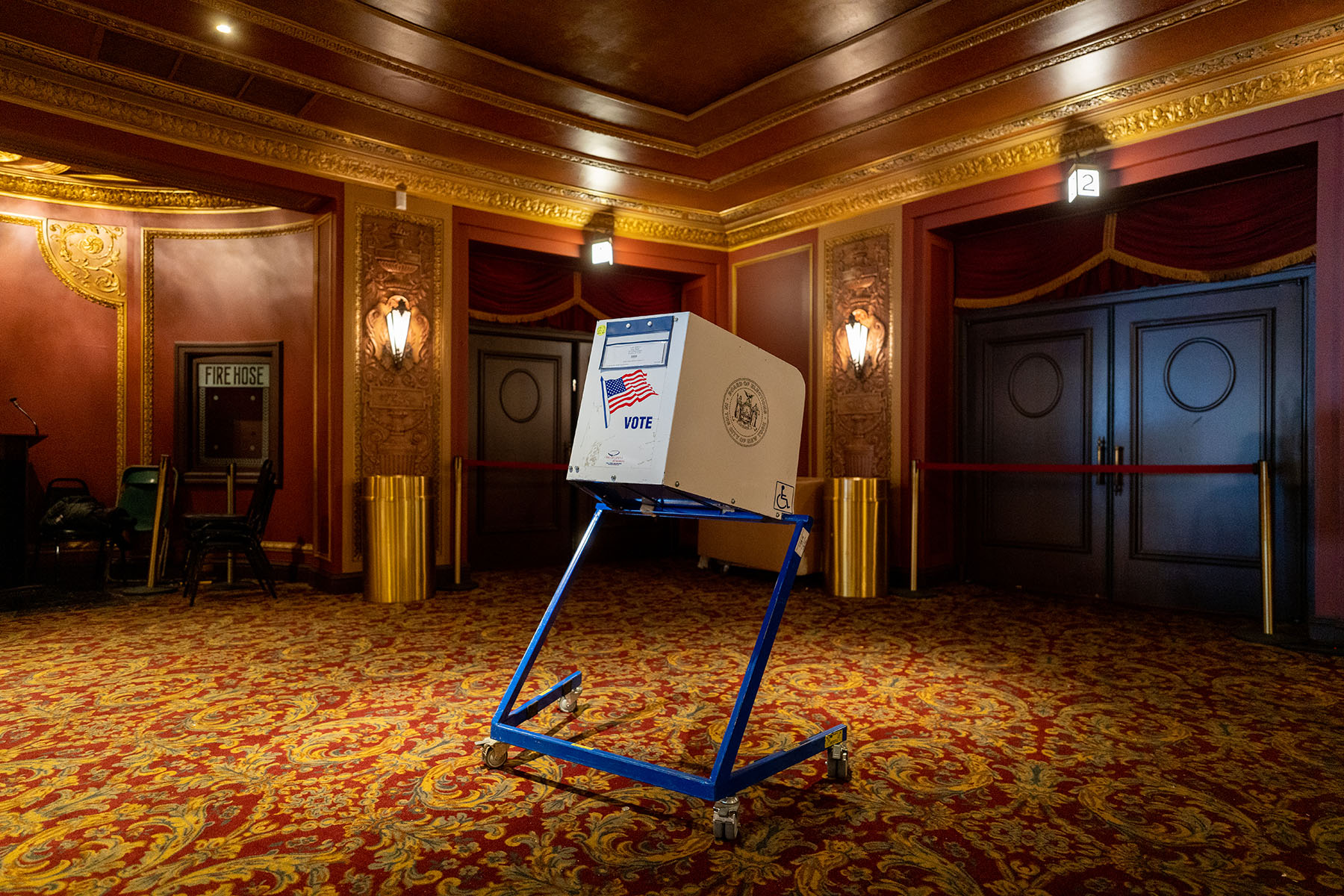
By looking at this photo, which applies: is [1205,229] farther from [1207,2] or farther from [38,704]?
[38,704]

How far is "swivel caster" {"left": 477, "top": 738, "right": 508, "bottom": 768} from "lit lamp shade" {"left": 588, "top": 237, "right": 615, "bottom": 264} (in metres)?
5.13

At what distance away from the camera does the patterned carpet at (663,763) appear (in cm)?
195

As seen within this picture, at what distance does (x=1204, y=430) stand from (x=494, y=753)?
494cm

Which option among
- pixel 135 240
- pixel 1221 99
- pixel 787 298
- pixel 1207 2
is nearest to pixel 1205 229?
pixel 1221 99

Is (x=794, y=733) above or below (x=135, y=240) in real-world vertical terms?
below

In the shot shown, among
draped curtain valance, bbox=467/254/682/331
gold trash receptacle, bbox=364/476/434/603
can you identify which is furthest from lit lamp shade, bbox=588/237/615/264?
gold trash receptacle, bbox=364/476/434/603

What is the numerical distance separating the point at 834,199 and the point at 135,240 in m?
5.91

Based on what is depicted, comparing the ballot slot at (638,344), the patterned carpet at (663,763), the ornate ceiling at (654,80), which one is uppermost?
the ornate ceiling at (654,80)

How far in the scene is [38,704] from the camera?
3.23 m

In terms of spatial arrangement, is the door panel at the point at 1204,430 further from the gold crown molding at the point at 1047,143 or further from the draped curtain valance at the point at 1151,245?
the gold crown molding at the point at 1047,143

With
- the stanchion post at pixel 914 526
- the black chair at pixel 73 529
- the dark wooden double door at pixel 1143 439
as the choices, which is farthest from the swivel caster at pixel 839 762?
the black chair at pixel 73 529

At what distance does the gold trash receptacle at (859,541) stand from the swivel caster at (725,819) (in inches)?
152

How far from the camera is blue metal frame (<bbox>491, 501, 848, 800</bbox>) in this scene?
2.16m

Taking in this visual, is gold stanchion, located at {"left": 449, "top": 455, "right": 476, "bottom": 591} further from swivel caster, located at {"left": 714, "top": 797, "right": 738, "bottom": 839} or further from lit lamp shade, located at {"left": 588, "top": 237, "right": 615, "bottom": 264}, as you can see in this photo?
swivel caster, located at {"left": 714, "top": 797, "right": 738, "bottom": 839}
